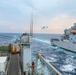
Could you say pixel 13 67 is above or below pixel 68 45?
above

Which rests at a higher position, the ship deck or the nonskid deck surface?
the nonskid deck surface

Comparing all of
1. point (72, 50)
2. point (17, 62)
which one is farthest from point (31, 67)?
point (72, 50)

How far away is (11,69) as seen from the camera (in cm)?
1952

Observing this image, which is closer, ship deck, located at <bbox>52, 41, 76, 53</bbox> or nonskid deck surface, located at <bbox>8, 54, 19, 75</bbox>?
nonskid deck surface, located at <bbox>8, 54, 19, 75</bbox>

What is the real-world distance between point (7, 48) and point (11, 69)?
885 cm

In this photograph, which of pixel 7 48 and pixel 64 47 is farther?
pixel 64 47

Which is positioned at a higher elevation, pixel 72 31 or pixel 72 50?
pixel 72 31

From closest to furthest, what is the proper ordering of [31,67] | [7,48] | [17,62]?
[31,67] → [17,62] → [7,48]

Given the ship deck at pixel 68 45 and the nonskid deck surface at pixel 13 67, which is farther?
the ship deck at pixel 68 45

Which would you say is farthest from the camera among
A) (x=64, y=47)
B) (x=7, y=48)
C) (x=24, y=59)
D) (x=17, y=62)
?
(x=64, y=47)

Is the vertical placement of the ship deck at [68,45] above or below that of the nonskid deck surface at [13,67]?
below

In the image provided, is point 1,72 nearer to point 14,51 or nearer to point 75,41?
point 14,51

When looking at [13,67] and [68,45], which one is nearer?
[13,67]

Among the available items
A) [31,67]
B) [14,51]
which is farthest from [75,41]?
[31,67]
